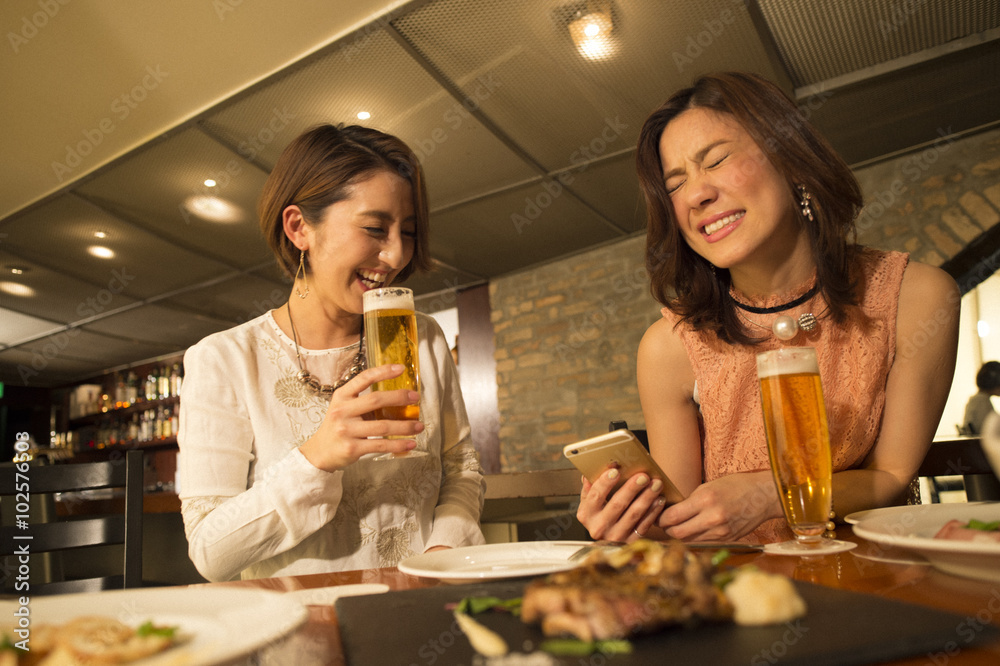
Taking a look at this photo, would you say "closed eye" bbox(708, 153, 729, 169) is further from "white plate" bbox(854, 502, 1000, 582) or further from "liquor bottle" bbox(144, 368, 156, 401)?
"liquor bottle" bbox(144, 368, 156, 401)

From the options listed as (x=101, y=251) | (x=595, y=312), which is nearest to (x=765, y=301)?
(x=595, y=312)

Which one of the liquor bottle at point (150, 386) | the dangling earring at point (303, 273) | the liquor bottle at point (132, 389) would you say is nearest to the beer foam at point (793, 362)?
the dangling earring at point (303, 273)

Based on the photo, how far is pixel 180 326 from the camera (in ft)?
24.2

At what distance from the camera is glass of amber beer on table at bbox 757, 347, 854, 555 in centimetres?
85

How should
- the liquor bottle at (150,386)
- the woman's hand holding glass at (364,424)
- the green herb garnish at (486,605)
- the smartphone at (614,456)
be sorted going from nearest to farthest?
the green herb garnish at (486,605) < the smartphone at (614,456) < the woman's hand holding glass at (364,424) < the liquor bottle at (150,386)

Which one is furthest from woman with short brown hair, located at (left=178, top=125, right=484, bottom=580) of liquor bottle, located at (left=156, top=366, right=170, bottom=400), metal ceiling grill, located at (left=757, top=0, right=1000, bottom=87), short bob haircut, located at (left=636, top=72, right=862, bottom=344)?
liquor bottle, located at (left=156, top=366, right=170, bottom=400)

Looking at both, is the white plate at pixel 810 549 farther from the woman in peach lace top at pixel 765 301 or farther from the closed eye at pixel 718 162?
the closed eye at pixel 718 162

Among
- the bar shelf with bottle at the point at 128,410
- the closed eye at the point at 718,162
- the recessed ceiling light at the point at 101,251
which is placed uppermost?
the recessed ceiling light at the point at 101,251

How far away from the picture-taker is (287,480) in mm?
1122

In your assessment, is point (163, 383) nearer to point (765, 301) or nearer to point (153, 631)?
point (765, 301)

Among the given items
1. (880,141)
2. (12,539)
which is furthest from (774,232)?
(880,141)

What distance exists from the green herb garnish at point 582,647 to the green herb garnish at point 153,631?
247 mm

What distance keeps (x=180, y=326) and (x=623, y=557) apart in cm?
778

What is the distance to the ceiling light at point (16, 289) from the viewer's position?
5.96 m
